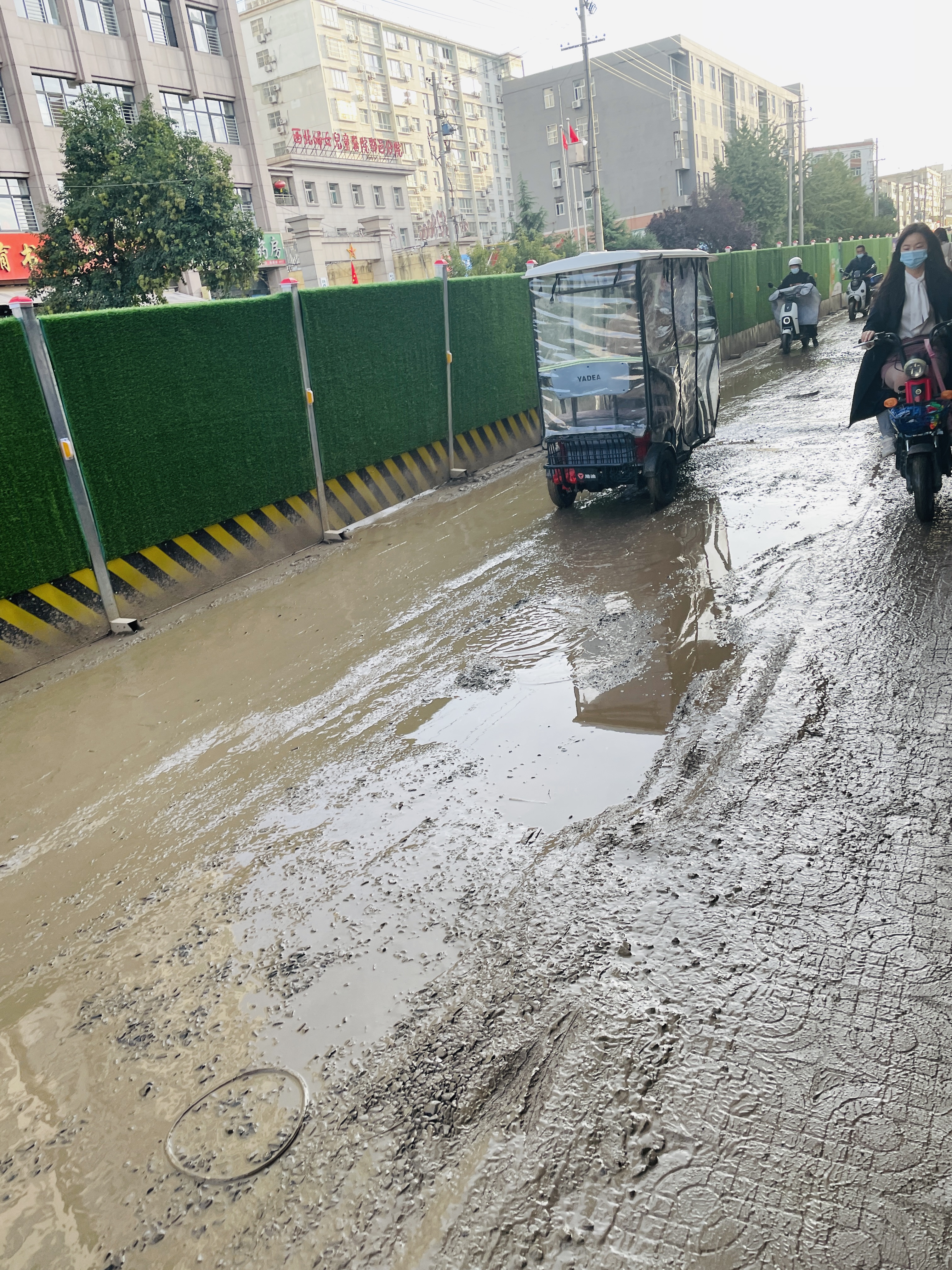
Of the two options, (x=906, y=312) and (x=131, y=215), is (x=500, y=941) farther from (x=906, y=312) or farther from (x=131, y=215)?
(x=131, y=215)

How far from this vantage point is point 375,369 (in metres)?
11.0

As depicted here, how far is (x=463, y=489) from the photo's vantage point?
11945 mm

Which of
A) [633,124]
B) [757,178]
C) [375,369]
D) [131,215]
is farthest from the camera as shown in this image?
[633,124]

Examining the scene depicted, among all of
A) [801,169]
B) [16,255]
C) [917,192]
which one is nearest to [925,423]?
[16,255]

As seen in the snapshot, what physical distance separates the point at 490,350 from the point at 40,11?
87.2 feet

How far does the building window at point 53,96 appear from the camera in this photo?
28.8 metres

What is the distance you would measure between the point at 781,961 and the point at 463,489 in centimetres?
951

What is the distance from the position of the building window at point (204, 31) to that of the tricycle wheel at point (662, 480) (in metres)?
35.0

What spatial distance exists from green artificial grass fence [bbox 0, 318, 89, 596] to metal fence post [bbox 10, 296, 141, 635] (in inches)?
2.0

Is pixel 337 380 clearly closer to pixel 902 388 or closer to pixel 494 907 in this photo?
pixel 902 388

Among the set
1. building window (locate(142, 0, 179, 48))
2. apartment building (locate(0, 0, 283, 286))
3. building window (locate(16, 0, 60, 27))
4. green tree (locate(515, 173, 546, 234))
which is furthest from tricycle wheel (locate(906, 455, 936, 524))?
green tree (locate(515, 173, 546, 234))

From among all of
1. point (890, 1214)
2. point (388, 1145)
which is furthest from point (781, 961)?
point (388, 1145)

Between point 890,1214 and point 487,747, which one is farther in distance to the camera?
point 487,747

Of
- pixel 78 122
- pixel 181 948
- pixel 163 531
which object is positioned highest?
pixel 78 122
